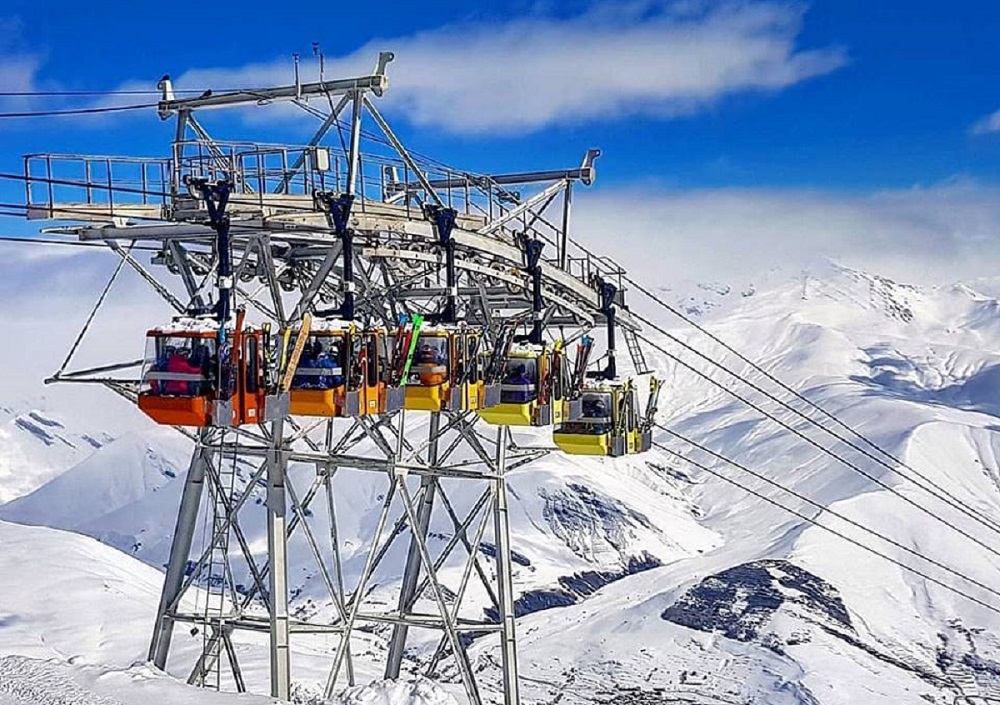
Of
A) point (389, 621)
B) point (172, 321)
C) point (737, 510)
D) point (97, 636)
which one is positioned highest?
point (172, 321)

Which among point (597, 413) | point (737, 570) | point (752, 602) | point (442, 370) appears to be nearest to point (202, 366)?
point (442, 370)

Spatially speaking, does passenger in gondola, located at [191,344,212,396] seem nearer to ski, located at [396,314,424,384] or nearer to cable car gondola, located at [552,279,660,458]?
ski, located at [396,314,424,384]

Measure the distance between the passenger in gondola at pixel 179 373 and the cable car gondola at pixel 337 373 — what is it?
1740mm

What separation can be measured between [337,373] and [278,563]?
16.6 feet

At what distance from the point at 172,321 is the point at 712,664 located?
56965 millimetres

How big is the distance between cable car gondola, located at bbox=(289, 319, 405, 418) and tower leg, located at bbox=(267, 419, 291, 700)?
10.5 ft

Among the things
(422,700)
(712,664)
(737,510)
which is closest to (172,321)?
(422,700)

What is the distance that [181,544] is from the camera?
73.2 feet

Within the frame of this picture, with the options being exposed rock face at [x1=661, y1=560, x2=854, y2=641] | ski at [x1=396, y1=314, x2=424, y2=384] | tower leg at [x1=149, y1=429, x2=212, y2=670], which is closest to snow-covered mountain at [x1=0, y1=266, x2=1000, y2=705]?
exposed rock face at [x1=661, y1=560, x2=854, y2=641]

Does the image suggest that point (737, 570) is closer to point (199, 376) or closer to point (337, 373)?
point (337, 373)

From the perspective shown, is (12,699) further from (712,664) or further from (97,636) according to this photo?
(712,664)

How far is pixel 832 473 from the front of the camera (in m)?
128

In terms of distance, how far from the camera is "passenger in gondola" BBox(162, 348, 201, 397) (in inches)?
625

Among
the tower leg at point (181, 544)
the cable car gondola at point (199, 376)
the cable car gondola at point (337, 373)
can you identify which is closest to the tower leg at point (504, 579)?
the tower leg at point (181, 544)
